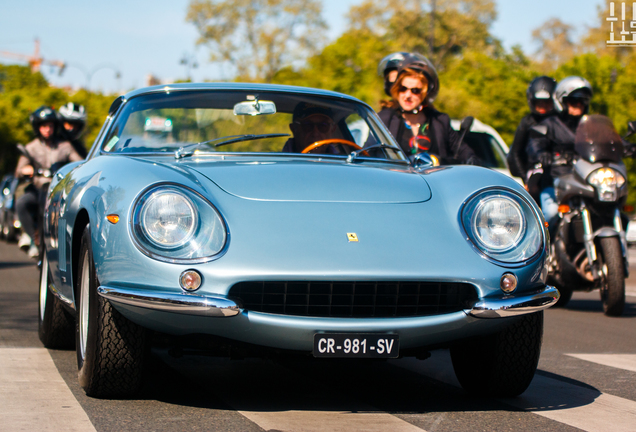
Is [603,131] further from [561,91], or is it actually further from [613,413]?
[613,413]

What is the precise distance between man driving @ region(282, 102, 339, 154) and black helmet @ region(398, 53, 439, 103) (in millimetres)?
2003

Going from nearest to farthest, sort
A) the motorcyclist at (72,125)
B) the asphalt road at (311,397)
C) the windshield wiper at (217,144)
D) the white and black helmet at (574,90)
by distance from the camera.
→ 1. the asphalt road at (311,397)
2. the windshield wiper at (217,144)
3. the white and black helmet at (574,90)
4. the motorcyclist at (72,125)

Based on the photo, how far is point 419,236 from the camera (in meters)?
3.80

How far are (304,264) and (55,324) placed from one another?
2.46 m

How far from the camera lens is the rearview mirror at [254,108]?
5.21m

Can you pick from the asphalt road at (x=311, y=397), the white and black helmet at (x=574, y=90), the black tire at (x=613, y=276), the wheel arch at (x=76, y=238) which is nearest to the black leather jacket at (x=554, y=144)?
the white and black helmet at (x=574, y=90)

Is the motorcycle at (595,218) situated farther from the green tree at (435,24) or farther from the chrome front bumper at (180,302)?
the green tree at (435,24)

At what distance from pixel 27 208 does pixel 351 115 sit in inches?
249

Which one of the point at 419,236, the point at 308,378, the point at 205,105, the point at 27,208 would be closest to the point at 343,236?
the point at 419,236

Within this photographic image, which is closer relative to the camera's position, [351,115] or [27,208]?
[351,115]

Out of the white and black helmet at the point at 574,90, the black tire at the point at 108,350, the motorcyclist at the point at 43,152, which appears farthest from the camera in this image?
the motorcyclist at the point at 43,152

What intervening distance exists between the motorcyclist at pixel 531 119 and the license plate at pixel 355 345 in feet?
18.7

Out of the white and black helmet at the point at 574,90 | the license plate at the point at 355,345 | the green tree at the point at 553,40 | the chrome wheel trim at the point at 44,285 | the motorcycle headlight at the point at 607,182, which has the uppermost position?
the green tree at the point at 553,40

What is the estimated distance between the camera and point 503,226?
12.8 ft
